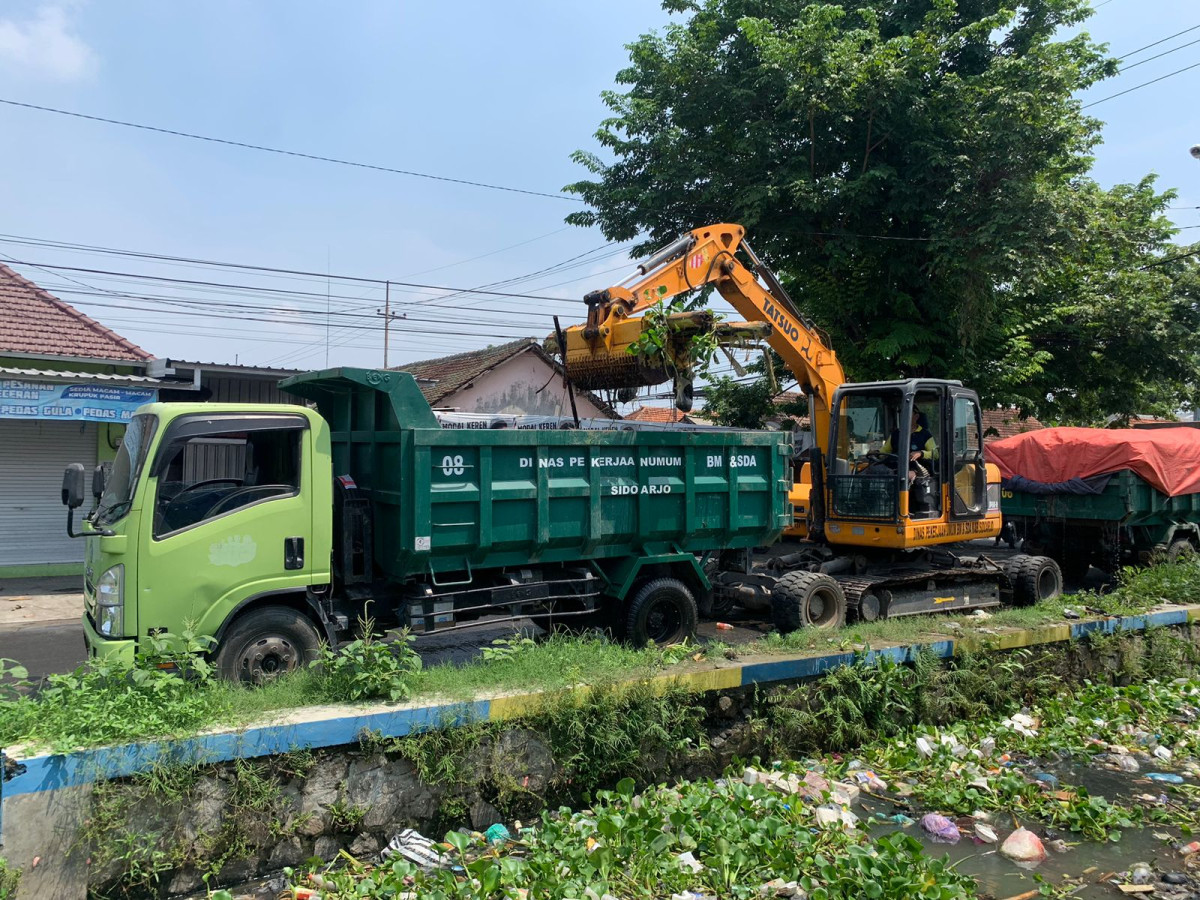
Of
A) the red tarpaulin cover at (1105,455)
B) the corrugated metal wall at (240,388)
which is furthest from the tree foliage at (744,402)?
the corrugated metal wall at (240,388)

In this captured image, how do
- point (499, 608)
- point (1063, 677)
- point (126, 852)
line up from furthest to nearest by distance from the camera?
point (1063, 677) < point (499, 608) < point (126, 852)

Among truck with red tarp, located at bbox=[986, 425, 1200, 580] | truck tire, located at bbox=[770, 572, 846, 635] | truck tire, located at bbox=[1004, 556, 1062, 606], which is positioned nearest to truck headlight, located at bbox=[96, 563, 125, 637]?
truck tire, located at bbox=[770, 572, 846, 635]

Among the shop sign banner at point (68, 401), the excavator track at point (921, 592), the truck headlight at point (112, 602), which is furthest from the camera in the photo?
the shop sign banner at point (68, 401)

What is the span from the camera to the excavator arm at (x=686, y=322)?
7.82 meters

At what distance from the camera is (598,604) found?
7324 millimetres

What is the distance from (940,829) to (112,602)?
4.99 metres

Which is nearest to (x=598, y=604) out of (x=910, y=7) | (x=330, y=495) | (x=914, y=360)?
(x=330, y=495)

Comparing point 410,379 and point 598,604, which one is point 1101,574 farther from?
point 410,379

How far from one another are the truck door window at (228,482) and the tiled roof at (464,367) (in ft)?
43.9

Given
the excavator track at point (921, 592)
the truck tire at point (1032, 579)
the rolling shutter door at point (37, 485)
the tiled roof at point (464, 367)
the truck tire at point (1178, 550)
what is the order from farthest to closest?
the tiled roof at point (464, 367), the rolling shutter door at point (37, 485), the truck tire at point (1178, 550), the truck tire at point (1032, 579), the excavator track at point (921, 592)

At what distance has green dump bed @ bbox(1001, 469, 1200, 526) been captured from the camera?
1125 centimetres

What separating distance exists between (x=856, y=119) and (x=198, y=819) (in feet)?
45.8

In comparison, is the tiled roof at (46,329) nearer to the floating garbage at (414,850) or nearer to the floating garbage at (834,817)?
the floating garbage at (414,850)

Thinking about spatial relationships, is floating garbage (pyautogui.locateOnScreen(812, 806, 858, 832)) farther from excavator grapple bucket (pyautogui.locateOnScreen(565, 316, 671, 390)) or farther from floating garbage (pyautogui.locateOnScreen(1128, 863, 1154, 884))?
excavator grapple bucket (pyautogui.locateOnScreen(565, 316, 671, 390))
